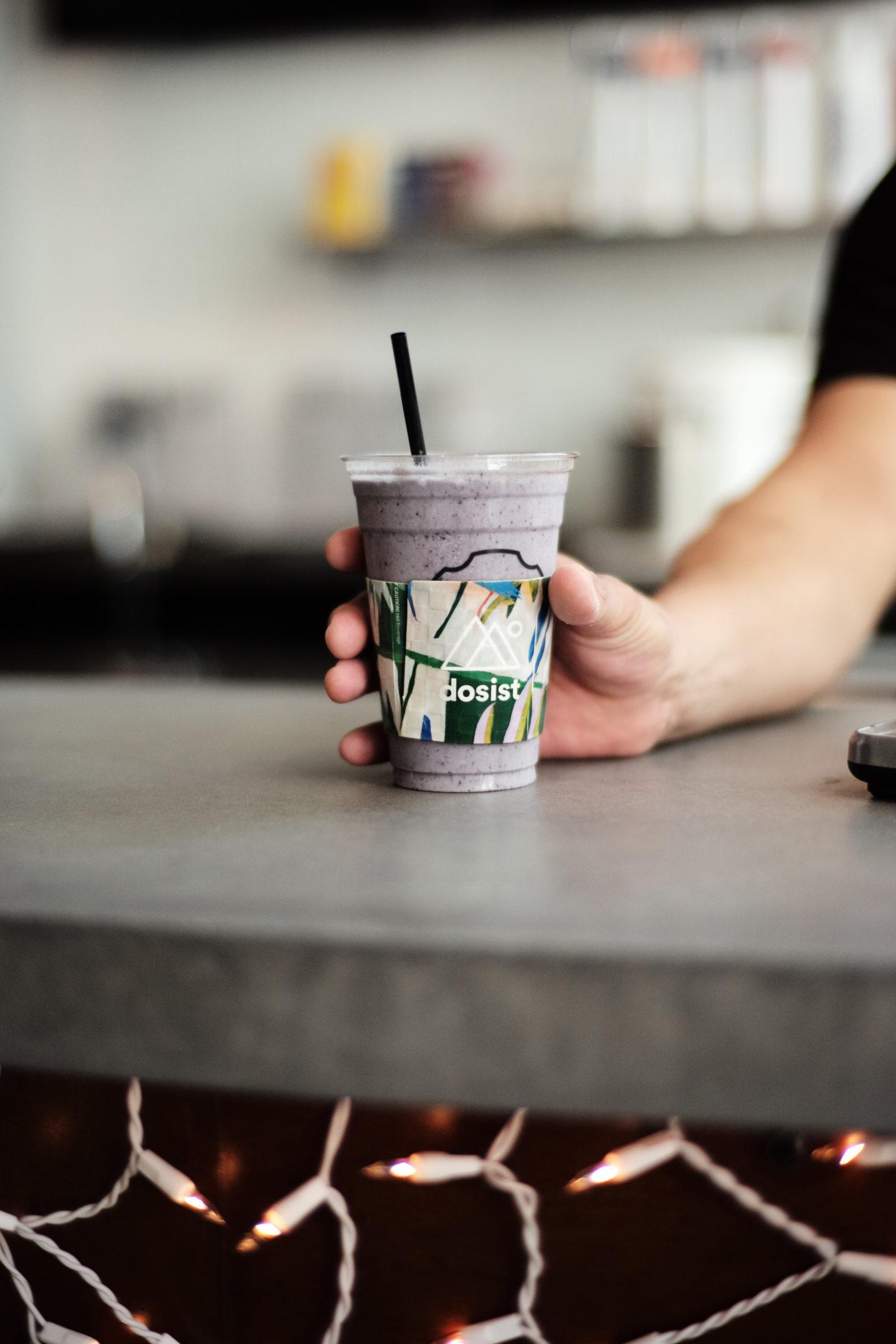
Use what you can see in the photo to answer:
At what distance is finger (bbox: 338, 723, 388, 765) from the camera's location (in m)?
0.72

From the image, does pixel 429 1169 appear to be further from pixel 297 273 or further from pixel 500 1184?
pixel 297 273

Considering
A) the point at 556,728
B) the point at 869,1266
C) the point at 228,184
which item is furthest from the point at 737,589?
the point at 228,184

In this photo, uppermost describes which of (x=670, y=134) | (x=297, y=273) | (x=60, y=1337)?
(x=670, y=134)

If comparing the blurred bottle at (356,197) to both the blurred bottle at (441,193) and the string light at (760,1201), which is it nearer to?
the blurred bottle at (441,193)

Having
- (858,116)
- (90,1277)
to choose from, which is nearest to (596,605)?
(90,1277)

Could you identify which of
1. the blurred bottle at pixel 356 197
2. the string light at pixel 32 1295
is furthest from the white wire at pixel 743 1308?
the blurred bottle at pixel 356 197

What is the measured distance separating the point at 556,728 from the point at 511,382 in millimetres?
2486

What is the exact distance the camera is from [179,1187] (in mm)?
584

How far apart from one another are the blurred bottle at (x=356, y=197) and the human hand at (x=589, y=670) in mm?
2391

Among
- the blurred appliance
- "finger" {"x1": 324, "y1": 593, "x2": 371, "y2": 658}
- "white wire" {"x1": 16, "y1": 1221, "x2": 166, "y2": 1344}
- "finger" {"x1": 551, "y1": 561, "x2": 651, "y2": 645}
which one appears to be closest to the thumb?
"finger" {"x1": 551, "y1": 561, "x2": 651, "y2": 645}

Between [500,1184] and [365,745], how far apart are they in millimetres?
250

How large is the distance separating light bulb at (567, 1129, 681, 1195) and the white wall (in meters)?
2.58

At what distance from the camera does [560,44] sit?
2.93 metres

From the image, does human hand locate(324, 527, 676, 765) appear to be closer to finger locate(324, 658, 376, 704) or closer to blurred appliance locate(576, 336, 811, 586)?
finger locate(324, 658, 376, 704)
